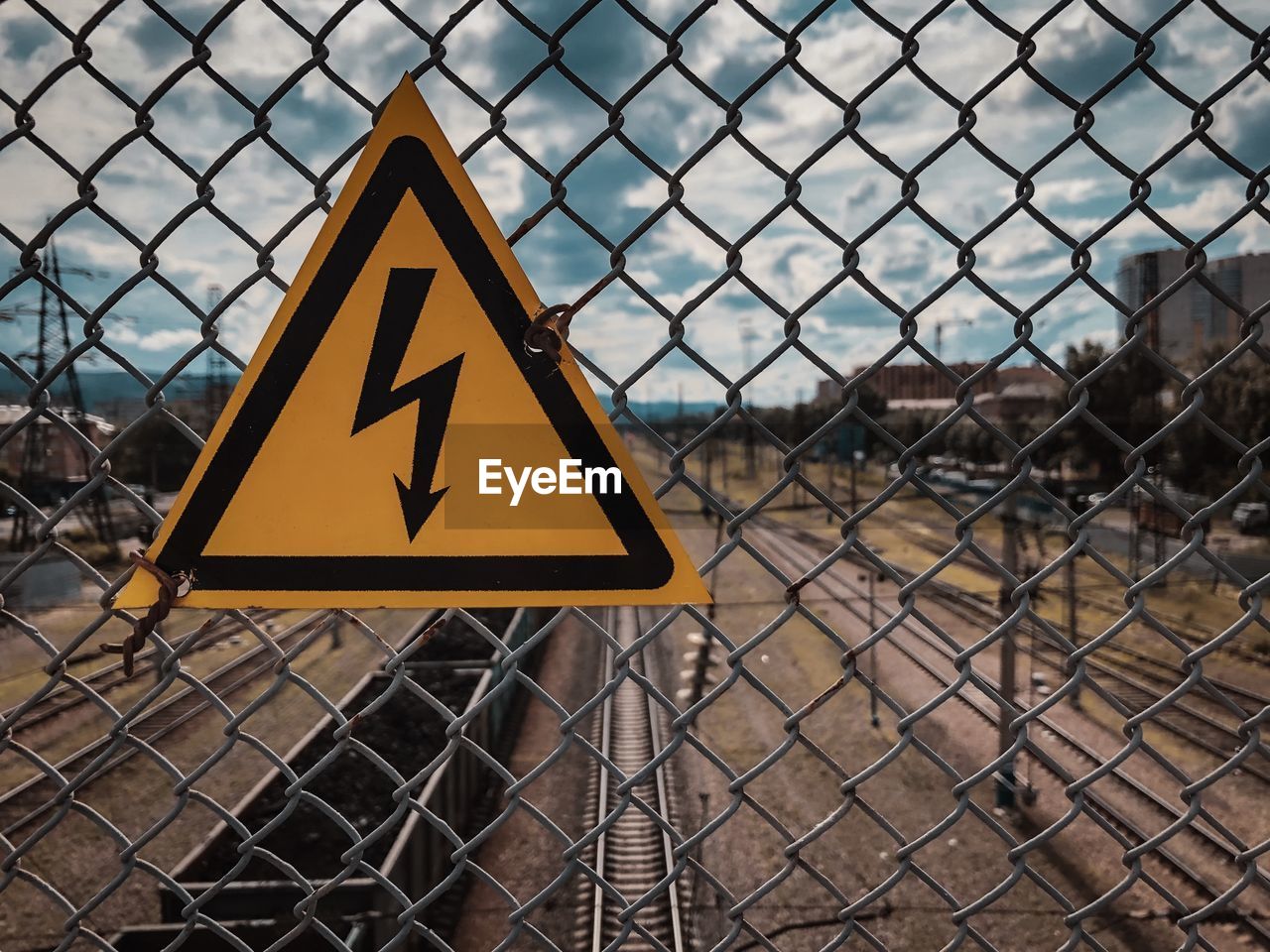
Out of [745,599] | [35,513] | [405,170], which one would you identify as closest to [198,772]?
[35,513]

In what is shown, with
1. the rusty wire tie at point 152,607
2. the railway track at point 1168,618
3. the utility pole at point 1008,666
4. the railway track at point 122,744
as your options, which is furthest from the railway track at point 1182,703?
the rusty wire tie at point 152,607

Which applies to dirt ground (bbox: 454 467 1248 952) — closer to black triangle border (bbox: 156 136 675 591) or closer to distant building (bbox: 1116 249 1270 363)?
distant building (bbox: 1116 249 1270 363)

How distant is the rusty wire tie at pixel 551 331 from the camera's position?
1.48 metres

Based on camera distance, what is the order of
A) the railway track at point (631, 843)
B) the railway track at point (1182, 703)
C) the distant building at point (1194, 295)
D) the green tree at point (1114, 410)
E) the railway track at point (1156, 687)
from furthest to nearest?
1. the green tree at point (1114, 410)
2. the railway track at point (1156, 687)
3. the railway track at point (1182, 703)
4. the railway track at point (631, 843)
5. the distant building at point (1194, 295)

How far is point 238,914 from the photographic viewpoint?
7.41 m

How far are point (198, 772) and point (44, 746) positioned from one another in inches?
629

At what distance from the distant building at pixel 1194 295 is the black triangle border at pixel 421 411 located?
39.8 inches

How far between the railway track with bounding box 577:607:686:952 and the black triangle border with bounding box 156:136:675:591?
4.00 meters

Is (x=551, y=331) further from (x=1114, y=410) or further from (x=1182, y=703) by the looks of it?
(x=1114, y=410)

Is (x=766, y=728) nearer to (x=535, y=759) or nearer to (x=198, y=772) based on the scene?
(x=535, y=759)

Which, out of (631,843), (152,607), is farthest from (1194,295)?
(152,607)

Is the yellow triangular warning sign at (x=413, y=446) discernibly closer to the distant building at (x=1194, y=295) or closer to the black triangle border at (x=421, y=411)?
the black triangle border at (x=421, y=411)

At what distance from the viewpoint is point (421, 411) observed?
4.94 feet

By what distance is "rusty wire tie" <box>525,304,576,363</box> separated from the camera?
1480 mm
